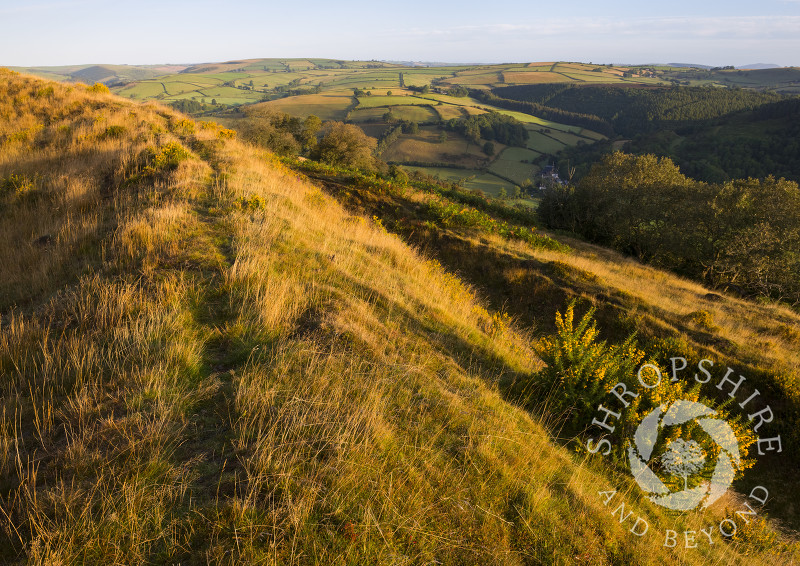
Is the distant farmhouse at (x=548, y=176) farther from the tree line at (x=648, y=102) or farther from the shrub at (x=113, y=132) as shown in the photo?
the shrub at (x=113, y=132)

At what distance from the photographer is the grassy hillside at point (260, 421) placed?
7.85 ft

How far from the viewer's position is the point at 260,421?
10.1 ft

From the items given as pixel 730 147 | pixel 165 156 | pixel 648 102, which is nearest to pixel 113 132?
pixel 165 156

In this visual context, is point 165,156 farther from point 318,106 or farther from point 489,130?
point 318,106

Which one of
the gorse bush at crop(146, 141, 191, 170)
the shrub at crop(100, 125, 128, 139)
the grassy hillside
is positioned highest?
the shrub at crop(100, 125, 128, 139)

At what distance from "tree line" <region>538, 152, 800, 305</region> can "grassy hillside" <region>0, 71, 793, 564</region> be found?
18.4 metres

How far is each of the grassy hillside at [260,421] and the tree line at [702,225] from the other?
Answer: 18.4 m

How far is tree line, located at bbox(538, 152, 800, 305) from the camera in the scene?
17.7m

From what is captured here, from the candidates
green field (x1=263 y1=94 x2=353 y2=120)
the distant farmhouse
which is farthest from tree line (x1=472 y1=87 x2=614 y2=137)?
green field (x1=263 y1=94 x2=353 y2=120)

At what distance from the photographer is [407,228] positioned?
1623cm

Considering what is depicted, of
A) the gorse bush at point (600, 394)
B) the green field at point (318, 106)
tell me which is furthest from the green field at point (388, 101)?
the gorse bush at point (600, 394)

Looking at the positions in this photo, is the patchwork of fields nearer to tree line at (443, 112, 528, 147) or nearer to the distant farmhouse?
tree line at (443, 112, 528, 147)

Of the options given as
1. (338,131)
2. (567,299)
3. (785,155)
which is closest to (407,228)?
(567,299)

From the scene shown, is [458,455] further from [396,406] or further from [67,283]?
[67,283]
